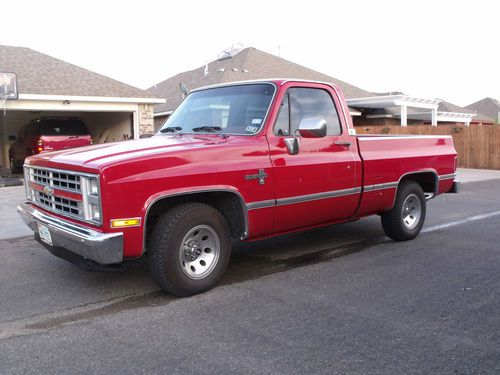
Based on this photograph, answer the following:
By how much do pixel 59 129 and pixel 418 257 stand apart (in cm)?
1232

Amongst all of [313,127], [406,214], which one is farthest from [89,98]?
[313,127]

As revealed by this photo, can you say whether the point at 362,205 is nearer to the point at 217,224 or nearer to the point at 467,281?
the point at 467,281

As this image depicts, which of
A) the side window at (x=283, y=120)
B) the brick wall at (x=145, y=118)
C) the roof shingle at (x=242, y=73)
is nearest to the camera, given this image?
the side window at (x=283, y=120)

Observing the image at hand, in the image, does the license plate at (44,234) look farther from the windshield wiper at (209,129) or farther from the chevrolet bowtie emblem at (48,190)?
the windshield wiper at (209,129)

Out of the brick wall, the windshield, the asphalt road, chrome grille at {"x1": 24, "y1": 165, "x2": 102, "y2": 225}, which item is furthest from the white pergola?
chrome grille at {"x1": 24, "y1": 165, "x2": 102, "y2": 225}

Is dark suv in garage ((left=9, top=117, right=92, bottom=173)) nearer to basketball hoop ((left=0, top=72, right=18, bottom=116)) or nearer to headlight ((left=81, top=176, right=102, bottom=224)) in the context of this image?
basketball hoop ((left=0, top=72, right=18, bottom=116))

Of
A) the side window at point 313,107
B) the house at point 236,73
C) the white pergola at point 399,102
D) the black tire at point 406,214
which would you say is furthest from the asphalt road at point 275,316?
the white pergola at point 399,102

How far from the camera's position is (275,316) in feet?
13.6

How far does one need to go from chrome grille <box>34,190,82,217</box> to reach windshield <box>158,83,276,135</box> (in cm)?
156

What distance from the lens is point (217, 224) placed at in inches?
185

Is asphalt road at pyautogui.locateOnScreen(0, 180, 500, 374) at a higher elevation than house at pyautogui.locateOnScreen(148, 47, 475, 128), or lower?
lower

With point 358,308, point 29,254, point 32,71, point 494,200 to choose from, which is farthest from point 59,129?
point 358,308

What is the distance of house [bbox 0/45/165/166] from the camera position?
588 inches

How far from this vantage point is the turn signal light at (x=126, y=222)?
4070 mm
